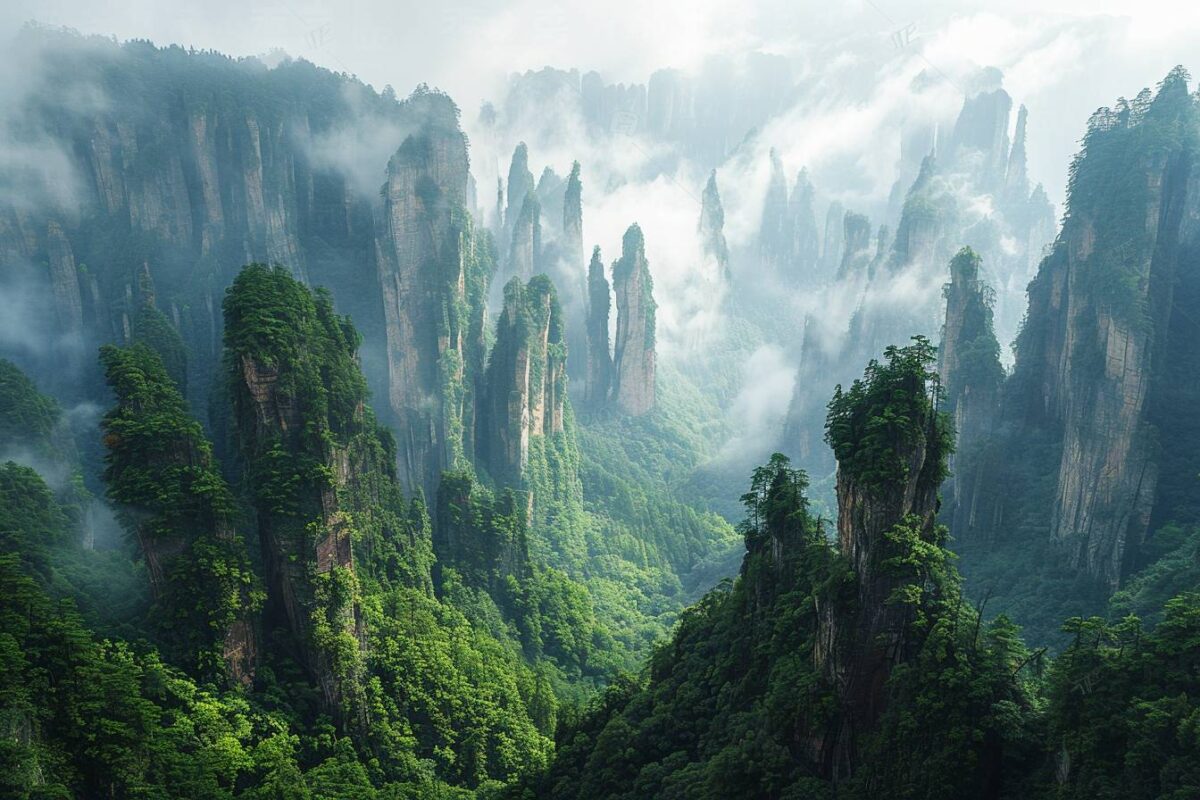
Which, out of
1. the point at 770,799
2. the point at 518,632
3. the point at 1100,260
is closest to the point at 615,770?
the point at 770,799

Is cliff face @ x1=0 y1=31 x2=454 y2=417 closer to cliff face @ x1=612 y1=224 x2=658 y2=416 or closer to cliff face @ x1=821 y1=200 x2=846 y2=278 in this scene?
cliff face @ x1=612 y1=224 x2=658 y2=416

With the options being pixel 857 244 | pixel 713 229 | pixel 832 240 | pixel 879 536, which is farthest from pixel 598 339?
pixel 879 536

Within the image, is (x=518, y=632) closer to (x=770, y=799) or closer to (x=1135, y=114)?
(x=770, y=799)

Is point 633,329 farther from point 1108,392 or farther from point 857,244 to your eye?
point 1108,392

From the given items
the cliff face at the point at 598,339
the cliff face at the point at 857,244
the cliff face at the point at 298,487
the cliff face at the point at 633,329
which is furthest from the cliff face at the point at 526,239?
the cliff face at the point at 298,487

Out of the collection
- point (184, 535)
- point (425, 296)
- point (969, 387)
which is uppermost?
point (425, 296)
